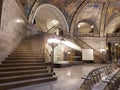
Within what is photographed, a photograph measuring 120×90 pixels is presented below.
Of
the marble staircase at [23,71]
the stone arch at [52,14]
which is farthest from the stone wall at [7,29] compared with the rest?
the stone arch at [52,14]

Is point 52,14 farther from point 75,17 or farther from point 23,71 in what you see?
point 23,71

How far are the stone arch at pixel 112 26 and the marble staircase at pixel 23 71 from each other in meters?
13.3

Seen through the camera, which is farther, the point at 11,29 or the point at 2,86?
the point at 11,29

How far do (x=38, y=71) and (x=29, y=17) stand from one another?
7.24 metres

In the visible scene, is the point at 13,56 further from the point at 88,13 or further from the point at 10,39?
the point at 88,13

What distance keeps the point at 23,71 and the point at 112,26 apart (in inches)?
656

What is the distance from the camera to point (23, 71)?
5480 mm

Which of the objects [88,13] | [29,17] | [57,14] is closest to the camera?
[29,17]

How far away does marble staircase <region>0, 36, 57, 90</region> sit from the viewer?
469 cm

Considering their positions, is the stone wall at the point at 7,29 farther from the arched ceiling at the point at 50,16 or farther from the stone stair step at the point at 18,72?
the arched ceiling at the point at 50,16

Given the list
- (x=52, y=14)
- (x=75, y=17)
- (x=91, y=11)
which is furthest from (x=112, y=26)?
(x=52, y=14)

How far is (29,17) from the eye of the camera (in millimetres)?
11820

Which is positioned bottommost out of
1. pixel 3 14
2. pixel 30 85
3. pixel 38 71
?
pixel 30 85

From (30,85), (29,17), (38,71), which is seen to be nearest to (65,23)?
(29,17)
